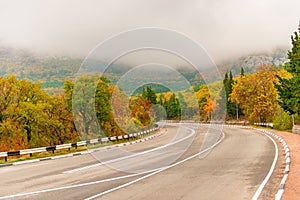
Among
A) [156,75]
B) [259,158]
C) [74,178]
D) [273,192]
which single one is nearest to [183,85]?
[156,75]

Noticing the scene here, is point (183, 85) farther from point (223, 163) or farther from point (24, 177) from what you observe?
point (24, 177)

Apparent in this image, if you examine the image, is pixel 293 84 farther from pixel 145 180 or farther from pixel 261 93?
pixel 145 180

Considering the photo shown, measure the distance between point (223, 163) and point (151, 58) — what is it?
11686 mm

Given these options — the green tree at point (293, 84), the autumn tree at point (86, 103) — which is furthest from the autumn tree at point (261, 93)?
the autumn tree at point (86, 103)

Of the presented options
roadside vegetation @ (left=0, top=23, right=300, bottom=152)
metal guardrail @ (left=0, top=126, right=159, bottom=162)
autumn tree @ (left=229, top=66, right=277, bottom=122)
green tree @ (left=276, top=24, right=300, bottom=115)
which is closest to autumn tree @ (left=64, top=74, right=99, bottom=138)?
roadside vegetation @ (left=0, top=23, right=300, bottom=152)

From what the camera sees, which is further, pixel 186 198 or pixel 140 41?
pixel 140 41

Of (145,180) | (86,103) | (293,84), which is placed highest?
(293,84)

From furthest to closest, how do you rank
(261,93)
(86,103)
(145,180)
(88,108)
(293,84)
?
(261,93) < (88,108) < (86,103) < (293,84) < (145,180)

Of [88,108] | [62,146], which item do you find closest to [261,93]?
[88,108]

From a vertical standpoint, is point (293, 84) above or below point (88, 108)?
above

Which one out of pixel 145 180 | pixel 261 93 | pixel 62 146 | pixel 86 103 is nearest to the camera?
pixel 145 180

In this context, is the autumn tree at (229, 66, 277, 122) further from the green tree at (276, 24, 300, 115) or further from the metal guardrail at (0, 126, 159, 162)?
the metal guardrail at (0, 126, 159, 162)

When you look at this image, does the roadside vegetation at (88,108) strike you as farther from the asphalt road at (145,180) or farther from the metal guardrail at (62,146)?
the asphalt road at (145,180)

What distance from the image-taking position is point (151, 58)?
83.3 feet
